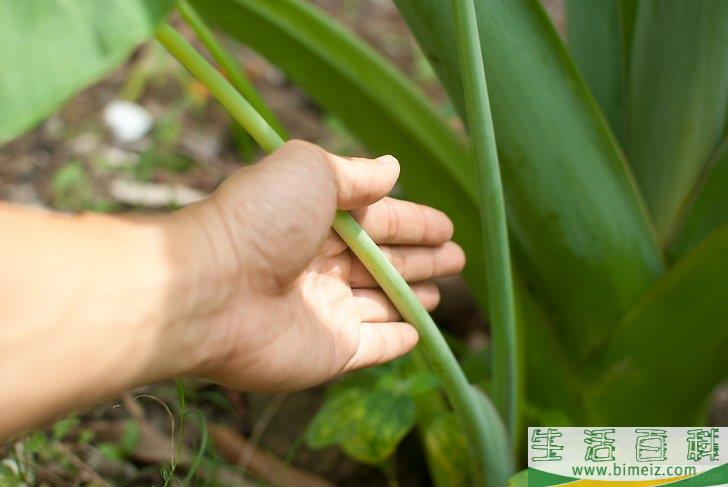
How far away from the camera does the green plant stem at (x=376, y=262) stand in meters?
0.60

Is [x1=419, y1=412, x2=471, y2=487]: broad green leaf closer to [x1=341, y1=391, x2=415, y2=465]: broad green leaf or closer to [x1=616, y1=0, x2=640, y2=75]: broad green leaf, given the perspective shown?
[x1=341, y1=391, x2=415, y2=465]: broad green leaf

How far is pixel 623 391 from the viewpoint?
0.86m

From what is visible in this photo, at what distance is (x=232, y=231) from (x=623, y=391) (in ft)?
1.64

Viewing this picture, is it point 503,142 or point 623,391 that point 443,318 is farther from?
point 503,142

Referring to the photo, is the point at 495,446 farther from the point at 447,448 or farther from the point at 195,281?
the point at 195,281

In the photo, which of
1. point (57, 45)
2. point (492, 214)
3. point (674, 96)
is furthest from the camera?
point (674, 96)

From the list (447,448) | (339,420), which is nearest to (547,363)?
(447,448)

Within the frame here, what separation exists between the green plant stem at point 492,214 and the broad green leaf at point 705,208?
0.22 metres

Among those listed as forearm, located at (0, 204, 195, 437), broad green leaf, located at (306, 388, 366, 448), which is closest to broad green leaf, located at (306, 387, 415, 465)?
broad green leaf, located at (306, 388, 366, 448)

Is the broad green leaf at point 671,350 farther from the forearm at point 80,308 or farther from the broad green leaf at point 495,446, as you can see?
the forearm at point 80,308

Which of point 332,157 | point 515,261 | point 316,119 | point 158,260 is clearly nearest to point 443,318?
point 515,261

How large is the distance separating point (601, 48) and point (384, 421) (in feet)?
1.50

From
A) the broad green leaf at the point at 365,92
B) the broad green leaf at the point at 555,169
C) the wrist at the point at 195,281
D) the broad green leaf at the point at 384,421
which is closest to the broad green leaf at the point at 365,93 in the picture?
the broad green leaf at the point at 365,92

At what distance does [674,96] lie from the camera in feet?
2.57
